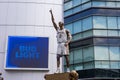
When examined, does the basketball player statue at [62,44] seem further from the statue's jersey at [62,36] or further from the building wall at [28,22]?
the building wall at [28,22]

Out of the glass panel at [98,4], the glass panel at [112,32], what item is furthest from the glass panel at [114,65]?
the glass panel at [98,4]

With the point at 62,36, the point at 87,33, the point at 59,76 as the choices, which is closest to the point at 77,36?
the point at 87,33

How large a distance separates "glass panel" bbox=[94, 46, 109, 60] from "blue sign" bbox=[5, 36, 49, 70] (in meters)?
10.1

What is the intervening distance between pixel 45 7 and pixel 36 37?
6.99 ft

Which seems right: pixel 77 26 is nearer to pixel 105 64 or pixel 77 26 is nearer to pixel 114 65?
pixel 105 64

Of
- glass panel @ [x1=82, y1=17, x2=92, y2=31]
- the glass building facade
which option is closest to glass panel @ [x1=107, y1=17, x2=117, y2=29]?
the glass building facade

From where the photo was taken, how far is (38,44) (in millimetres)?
16266

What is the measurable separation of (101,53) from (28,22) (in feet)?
35.6

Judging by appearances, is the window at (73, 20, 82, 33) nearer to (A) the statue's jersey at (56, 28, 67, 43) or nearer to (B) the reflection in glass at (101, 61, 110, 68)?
(B) the reflection in glass at (101, 61, 110, 68)

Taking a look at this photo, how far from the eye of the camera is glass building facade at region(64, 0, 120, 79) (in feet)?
82.6

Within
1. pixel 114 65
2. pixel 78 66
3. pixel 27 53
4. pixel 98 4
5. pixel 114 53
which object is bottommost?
pixel 78 66

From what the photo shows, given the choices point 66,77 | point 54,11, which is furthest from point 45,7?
point 66,77

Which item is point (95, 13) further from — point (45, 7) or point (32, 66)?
point (32, 66)

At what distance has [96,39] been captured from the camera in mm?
25688
